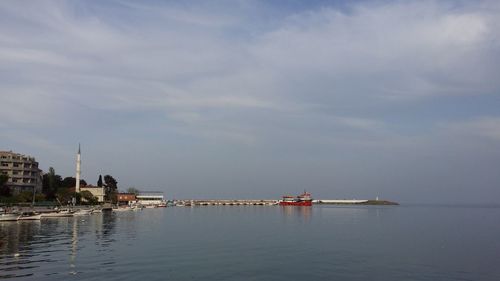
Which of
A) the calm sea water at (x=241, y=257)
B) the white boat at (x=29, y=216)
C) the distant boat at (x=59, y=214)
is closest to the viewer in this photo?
the calm sea water at (x=241, y=257)

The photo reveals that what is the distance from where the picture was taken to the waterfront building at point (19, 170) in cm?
14250

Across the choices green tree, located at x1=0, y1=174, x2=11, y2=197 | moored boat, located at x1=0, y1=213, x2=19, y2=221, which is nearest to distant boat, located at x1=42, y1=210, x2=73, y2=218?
moored boat, located at x1=0, y1=213, x2=19, y2=221

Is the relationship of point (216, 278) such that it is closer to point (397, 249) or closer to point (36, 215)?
point (397, 249)

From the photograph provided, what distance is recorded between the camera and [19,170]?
14600cm

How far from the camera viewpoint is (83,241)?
5550 centimetres

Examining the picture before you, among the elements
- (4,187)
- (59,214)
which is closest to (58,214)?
(59,214)

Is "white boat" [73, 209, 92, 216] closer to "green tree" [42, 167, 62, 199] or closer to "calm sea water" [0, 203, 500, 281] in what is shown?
"green tree" [42, 167, 62, 199]

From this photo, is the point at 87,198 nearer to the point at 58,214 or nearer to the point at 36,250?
the point at 58,214

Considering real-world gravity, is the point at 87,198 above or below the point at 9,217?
above

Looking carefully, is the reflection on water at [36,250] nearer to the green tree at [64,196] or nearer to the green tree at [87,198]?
the green tree at [64,196]

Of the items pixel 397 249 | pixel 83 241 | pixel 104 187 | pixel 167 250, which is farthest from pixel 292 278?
pixel 104 187

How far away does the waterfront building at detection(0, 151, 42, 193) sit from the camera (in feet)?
468

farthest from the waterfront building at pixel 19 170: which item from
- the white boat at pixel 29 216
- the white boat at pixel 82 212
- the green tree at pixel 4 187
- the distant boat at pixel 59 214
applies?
the white boat at pixel 29 216

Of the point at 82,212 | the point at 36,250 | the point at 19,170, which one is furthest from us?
the point at 19,170
